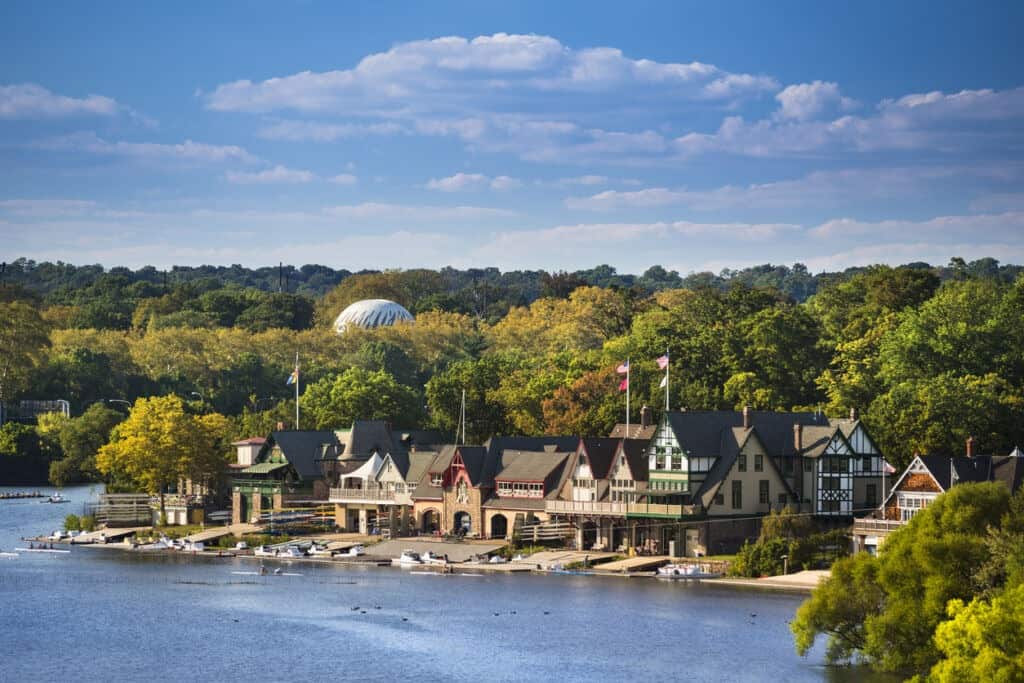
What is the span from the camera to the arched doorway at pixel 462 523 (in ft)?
357

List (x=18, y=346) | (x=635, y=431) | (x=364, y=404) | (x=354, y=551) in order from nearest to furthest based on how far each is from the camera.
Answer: (x=354, y=551) → (x=635, y=431) → (x=364, y=404) → (x=18, y=346)

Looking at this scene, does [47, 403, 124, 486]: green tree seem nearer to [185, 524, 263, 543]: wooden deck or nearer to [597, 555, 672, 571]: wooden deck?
[185, 524, 263, 543]: wooden deck

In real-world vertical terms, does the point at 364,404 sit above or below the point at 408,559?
above

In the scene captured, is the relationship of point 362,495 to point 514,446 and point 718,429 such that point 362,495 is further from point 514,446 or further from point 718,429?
point 718,429

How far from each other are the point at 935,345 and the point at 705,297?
39474 mm

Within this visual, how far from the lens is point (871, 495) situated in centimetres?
9981

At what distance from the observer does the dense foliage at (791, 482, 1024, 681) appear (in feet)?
202

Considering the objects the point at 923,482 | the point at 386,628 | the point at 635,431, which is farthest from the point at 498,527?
the point at 386,628

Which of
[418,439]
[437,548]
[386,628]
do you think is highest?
[418,439]

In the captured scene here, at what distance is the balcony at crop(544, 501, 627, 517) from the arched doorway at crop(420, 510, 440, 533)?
10865 millimetres

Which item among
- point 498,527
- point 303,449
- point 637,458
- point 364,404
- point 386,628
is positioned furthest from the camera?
point 364,404

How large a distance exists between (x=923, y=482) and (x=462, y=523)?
30.4 metres

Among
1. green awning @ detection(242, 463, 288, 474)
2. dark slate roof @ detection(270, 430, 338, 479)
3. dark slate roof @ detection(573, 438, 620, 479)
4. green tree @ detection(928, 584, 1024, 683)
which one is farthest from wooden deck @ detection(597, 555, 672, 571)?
green tree @ detection(928, 584, 1024, 683)

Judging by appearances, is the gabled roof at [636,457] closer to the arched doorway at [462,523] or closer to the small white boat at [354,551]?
Answer: the arched doorway at [462,523]
